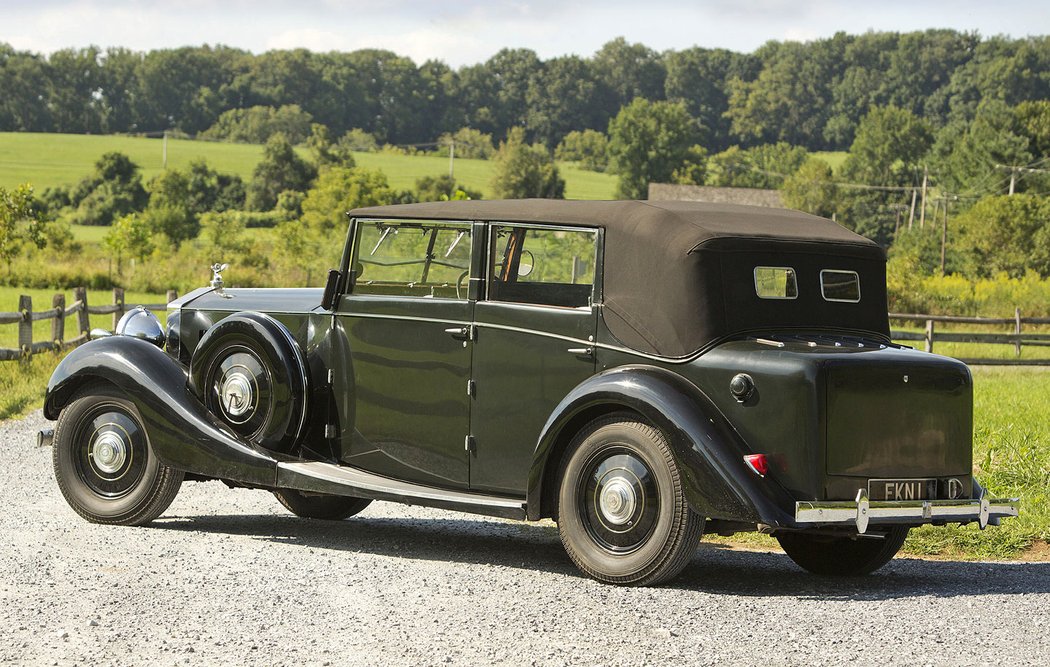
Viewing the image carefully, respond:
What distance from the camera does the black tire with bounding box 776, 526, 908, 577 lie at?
7.14 m

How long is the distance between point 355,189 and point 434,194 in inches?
353

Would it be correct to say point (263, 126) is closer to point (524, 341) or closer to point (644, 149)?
point (644, 149)

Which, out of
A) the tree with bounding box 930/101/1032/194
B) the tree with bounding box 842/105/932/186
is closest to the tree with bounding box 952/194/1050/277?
the tree with bounding box 930/101/1032/194

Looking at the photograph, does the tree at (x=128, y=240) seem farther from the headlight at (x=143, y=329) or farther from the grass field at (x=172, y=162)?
the headlight at (x=143, y=329)

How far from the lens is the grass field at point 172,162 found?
101000mm

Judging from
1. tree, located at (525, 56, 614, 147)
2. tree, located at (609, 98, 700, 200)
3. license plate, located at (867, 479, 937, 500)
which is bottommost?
license plate, located at (867, 479, 937, 500)

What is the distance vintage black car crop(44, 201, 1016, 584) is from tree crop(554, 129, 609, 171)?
123221 millimetres

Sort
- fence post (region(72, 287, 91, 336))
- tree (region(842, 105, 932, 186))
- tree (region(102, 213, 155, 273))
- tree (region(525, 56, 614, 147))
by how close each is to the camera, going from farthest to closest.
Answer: tree (region(525, 56, 614, 147)) → tree (region(842, 105, 932, 186)) → tree (region(102, 213, 155, 273)) → fence post (region(72, 287, 91, 336))

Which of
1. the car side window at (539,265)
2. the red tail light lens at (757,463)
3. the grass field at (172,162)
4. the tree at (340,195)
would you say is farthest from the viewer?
the grass field at (172,162)

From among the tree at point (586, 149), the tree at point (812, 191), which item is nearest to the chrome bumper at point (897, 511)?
the tree at point (812, 191)

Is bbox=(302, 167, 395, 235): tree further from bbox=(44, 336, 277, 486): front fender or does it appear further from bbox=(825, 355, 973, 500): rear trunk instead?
bbox=(825, 355, 973, 500): rear trunk

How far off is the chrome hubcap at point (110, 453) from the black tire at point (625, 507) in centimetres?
310

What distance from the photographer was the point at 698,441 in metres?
6.15

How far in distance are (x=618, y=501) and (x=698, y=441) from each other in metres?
0.57
